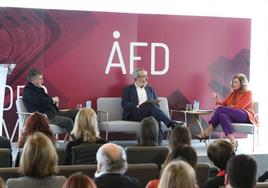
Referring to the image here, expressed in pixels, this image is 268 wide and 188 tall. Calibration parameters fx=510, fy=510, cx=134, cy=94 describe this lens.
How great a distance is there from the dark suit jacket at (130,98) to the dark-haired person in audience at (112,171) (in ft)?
16.1

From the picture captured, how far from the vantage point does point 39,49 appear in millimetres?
8633

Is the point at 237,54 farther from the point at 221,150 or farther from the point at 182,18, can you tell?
the point at 221,150

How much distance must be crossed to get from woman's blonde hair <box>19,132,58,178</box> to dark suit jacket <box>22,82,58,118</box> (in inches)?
178

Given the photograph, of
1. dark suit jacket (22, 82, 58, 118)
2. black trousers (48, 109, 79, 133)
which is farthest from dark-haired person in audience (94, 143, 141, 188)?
dark suit jacket (22, 82, 58, 118)

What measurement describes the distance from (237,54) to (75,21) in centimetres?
321

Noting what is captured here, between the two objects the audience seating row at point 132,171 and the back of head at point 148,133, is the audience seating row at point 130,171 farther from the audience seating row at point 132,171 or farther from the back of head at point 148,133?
the back of head at point 148,133

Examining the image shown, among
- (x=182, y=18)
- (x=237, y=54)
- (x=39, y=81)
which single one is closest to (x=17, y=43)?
(x=39, y=81)

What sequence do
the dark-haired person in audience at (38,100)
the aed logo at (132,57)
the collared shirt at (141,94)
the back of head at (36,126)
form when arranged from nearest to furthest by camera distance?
1. the back of head at (36,126)
2. the dark-haired person in audience at (38,100)
3. the collared shirt at (141,94)
4. the aed logo at (132,57)

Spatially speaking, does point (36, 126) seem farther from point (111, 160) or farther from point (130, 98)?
point (130, 98)

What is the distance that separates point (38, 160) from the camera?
344 centimetres

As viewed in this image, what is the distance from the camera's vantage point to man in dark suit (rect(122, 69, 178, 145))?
27.7 feet

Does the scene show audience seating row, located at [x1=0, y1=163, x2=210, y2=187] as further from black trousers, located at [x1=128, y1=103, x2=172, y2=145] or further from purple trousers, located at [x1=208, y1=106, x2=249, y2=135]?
black trousers, located at [x1=128, y1=103, x2=172, y2=145]

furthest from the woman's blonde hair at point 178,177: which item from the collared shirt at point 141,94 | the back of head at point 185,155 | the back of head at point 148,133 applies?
the collared shirt at point 141,94

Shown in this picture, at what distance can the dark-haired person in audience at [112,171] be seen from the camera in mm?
3416
